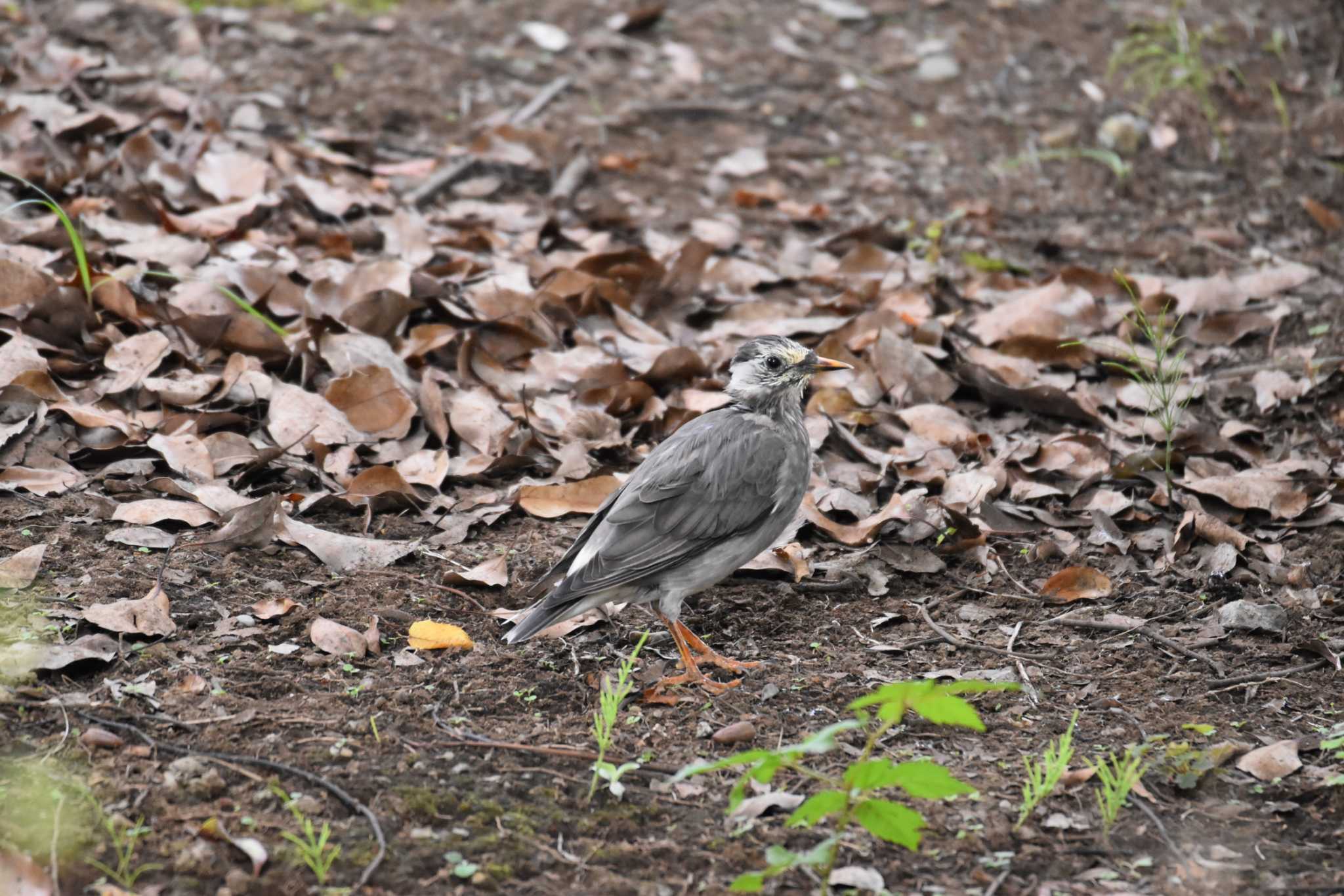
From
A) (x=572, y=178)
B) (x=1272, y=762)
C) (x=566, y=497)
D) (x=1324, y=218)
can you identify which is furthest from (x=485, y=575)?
(x=1324, y=218)

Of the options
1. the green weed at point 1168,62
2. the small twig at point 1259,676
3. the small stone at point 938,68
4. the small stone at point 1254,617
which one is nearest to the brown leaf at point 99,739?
the small twig at point 1259,676

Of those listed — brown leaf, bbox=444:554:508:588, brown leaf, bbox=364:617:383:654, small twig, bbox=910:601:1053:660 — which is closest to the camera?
brown leaf, bbox=364:617:383:654

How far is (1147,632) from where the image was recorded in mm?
4801

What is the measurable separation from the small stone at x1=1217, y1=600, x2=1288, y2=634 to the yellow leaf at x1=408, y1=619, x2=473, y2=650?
9.08ft

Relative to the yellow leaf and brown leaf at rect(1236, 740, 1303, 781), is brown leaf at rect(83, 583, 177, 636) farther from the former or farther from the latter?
brown leaf at rect(1236, 740, 1303, 781)

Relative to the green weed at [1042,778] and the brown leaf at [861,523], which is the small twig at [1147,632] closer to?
the brown leaf at [861,523]

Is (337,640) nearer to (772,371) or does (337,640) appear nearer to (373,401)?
(373,401)

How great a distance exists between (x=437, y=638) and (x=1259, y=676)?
283cm

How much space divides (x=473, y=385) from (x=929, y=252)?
3.16 metres

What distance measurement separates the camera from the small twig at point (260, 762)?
11.8 ft

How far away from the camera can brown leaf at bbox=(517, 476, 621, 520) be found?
5578 mm

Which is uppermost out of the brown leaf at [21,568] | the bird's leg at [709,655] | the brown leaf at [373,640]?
the brown leaf at [21,568]

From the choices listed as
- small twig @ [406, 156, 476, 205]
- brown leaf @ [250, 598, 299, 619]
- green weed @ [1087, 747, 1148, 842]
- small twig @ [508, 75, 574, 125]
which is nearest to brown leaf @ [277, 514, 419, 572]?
brown leaf @ [250, 598, 299, 619]

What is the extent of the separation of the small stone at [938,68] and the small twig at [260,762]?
8.21 m
